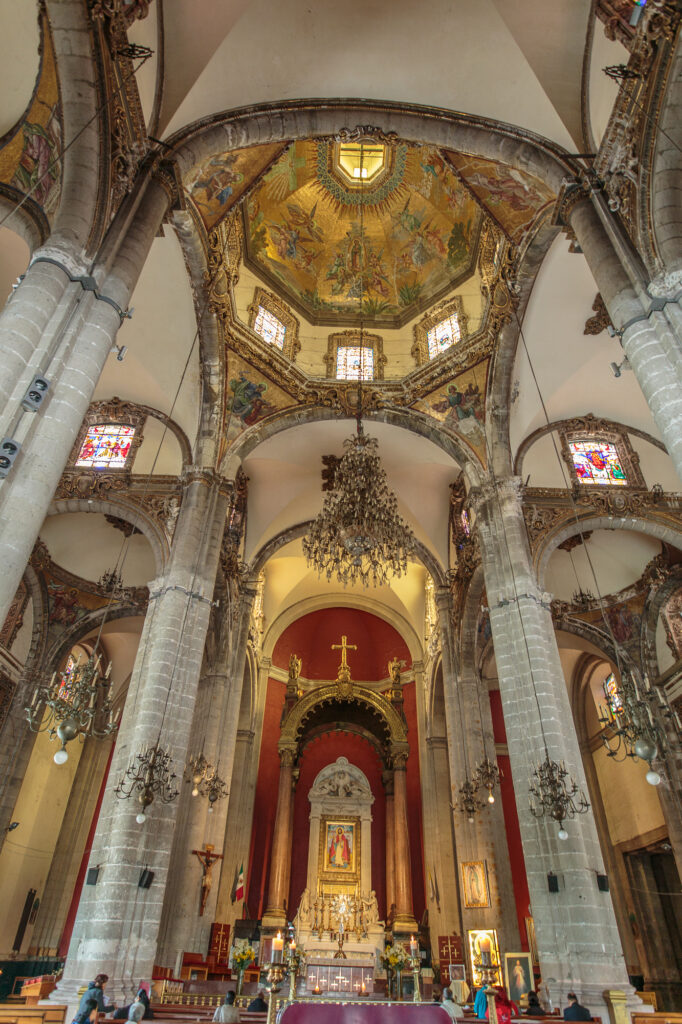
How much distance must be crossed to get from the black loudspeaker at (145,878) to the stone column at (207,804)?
498 centimetres

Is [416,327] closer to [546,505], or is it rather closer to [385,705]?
[546,505]

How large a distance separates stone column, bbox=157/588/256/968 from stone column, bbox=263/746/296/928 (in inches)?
75.3

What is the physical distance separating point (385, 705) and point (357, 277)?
14290 mm

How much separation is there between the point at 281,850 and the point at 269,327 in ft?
51.9

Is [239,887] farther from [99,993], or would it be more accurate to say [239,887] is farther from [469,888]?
[99,993]

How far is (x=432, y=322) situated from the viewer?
17156mm

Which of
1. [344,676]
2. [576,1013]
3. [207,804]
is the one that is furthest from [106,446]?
[576,1013]

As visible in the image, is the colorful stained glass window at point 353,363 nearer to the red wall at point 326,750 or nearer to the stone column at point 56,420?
the stone column at point 56,420

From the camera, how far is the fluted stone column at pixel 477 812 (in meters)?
13.5

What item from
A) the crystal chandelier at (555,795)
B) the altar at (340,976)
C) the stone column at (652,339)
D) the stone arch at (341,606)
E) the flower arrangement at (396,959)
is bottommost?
the altar at (340,976)

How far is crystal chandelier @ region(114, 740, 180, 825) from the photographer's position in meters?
9.17

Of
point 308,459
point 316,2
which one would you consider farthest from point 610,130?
point 308,459

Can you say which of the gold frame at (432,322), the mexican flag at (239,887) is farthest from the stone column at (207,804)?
the gold frame at (432,322)

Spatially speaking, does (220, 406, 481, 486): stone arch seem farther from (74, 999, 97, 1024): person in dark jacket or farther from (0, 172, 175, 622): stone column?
(74, 999, 97, 1024): person in dark jacket
